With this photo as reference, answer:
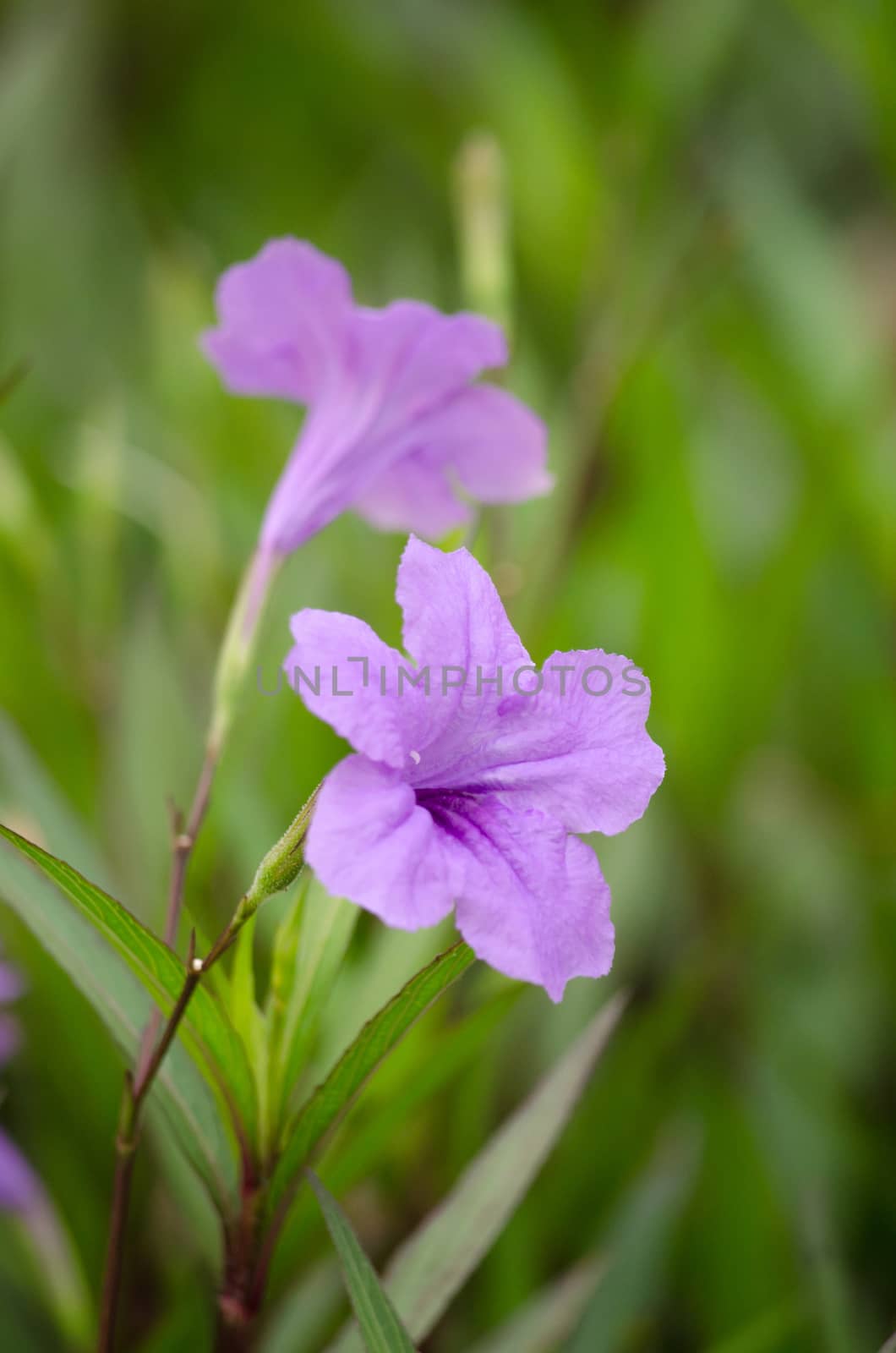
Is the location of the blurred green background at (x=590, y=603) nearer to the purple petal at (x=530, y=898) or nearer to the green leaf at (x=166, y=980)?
the green leaf at (x=166, y=980)

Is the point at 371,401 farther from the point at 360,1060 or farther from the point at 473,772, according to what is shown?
the point at 360,1060

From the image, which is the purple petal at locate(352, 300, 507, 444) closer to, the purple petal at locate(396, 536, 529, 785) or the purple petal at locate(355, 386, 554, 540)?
the purple petal at locate(355, 386, 554, 540)

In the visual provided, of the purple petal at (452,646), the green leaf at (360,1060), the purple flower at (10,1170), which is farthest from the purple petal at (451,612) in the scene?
the purple flower at (10,1170)

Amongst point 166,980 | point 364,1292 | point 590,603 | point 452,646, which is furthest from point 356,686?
point 590,603

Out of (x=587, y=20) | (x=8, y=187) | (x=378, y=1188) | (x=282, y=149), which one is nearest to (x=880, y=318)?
(x=587, y=20)

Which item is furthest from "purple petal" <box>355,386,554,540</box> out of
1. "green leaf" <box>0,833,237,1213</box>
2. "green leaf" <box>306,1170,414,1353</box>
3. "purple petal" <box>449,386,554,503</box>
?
"green leaf" <box>306,1170,414,1353</box>
